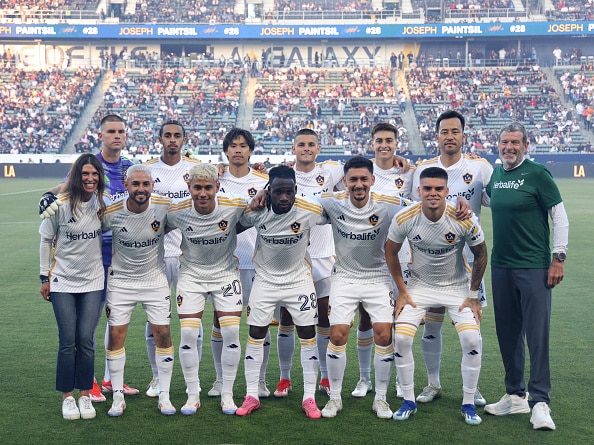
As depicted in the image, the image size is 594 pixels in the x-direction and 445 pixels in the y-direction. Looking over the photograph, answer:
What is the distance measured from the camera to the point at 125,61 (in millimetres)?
53969

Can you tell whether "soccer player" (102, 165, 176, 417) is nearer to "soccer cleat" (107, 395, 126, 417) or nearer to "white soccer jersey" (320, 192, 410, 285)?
"soccer cleat" (107, 395, 126, 417)

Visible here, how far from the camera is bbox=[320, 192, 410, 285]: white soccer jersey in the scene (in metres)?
7.20

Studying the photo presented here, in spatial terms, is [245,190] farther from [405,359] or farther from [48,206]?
[405,359]

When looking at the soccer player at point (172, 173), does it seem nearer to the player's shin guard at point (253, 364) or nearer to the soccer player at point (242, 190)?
the soccer player at point (242, 190)

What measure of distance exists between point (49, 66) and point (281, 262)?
169 ft

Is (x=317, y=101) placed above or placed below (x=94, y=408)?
above

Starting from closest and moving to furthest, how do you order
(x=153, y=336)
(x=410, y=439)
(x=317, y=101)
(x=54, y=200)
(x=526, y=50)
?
1. (x=410, y=439)
2. (x=54, y=200)
3. (x=153, y=336)
4. (x=317, y=101)
5. (x=526, y=50)

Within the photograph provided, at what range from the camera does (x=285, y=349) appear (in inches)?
305

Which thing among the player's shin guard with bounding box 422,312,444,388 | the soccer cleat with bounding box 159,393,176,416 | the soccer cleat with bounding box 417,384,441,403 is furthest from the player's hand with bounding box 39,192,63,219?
the soccer cleat with bounding box 417,384,441,403

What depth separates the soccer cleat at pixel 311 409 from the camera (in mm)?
6844

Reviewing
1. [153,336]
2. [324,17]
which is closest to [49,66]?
[324,17]

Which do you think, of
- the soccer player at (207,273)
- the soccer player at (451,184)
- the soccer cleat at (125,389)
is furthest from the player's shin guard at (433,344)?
the soccer cleat at (125,389)

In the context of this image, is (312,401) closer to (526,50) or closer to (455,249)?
(455,249)

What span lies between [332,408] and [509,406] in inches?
61.5
